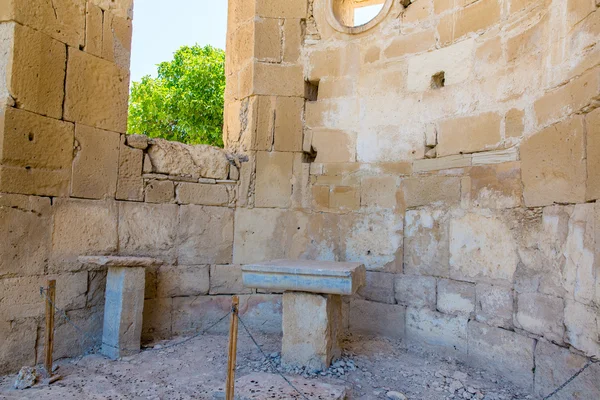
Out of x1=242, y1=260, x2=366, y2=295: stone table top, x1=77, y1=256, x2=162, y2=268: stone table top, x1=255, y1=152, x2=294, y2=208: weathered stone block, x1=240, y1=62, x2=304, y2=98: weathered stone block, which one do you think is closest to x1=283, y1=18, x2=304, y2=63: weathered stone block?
x1=240, y1=62, x2=304, y2=98: weathered stone block

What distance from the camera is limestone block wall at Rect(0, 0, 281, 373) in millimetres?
3363

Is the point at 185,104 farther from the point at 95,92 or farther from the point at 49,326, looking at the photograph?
the point at 49,326

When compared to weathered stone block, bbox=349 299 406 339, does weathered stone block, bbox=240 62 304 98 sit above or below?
above

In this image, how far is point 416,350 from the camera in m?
4.07

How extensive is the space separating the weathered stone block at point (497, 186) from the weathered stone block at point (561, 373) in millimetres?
1095

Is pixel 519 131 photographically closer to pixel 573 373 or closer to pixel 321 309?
pixel 573 373

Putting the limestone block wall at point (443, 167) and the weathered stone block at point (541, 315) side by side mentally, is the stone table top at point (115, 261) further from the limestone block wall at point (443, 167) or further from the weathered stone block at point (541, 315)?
the weathered stone block at point (541, 315)

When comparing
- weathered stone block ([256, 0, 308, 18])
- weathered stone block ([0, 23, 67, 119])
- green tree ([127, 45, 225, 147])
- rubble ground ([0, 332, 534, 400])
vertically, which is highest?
green tree ([127, 45, 225, 147])

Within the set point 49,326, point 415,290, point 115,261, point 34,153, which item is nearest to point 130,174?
point 34,153

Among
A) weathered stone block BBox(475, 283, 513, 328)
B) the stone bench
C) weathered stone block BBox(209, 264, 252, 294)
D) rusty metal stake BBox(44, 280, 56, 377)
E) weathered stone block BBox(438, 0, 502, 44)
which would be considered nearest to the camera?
rusty metal stake BBox(44, 280, 56, 377)

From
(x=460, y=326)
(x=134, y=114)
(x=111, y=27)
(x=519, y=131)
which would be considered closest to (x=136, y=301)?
(x=111, y=27)

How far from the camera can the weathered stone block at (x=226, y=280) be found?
463cm

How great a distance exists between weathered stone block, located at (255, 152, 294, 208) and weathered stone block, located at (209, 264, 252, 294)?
2.48 feet

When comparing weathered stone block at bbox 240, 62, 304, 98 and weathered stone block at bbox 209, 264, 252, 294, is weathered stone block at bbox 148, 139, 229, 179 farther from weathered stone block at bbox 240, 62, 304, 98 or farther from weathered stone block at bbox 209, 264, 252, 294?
weathered stone block at bbox 209, 264, 252, 294
